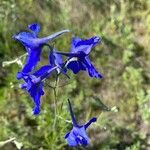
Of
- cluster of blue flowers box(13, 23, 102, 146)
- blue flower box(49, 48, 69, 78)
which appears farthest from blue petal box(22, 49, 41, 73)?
blue flower box(49, 48, 69, 78)

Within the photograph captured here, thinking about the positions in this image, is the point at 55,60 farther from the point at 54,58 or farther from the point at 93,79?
the point at 93,79

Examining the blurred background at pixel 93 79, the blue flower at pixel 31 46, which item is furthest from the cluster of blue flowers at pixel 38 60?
the blurred background at pixel 93 79

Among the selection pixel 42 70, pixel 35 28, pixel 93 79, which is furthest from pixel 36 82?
pixel 93 79

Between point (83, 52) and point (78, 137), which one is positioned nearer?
point (83, 52)

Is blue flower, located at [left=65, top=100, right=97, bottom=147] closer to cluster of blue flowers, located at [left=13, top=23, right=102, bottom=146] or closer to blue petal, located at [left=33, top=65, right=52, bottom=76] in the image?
cluster of blue flowers, located at [left=13, top=23, right=102, bottom=146]

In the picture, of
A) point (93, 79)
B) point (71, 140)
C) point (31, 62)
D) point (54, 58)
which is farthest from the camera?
point (93, 79)

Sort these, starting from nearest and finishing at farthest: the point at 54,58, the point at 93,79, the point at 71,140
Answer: the point at 54,58 < the point at 71,140 < the point at 93,79

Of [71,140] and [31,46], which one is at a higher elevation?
[31,46]

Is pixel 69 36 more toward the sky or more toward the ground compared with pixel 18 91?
more toward the sky

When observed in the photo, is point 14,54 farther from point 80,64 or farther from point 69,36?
point 80,64

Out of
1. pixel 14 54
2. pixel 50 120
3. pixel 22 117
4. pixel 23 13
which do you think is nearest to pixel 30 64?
pixel 50 120
